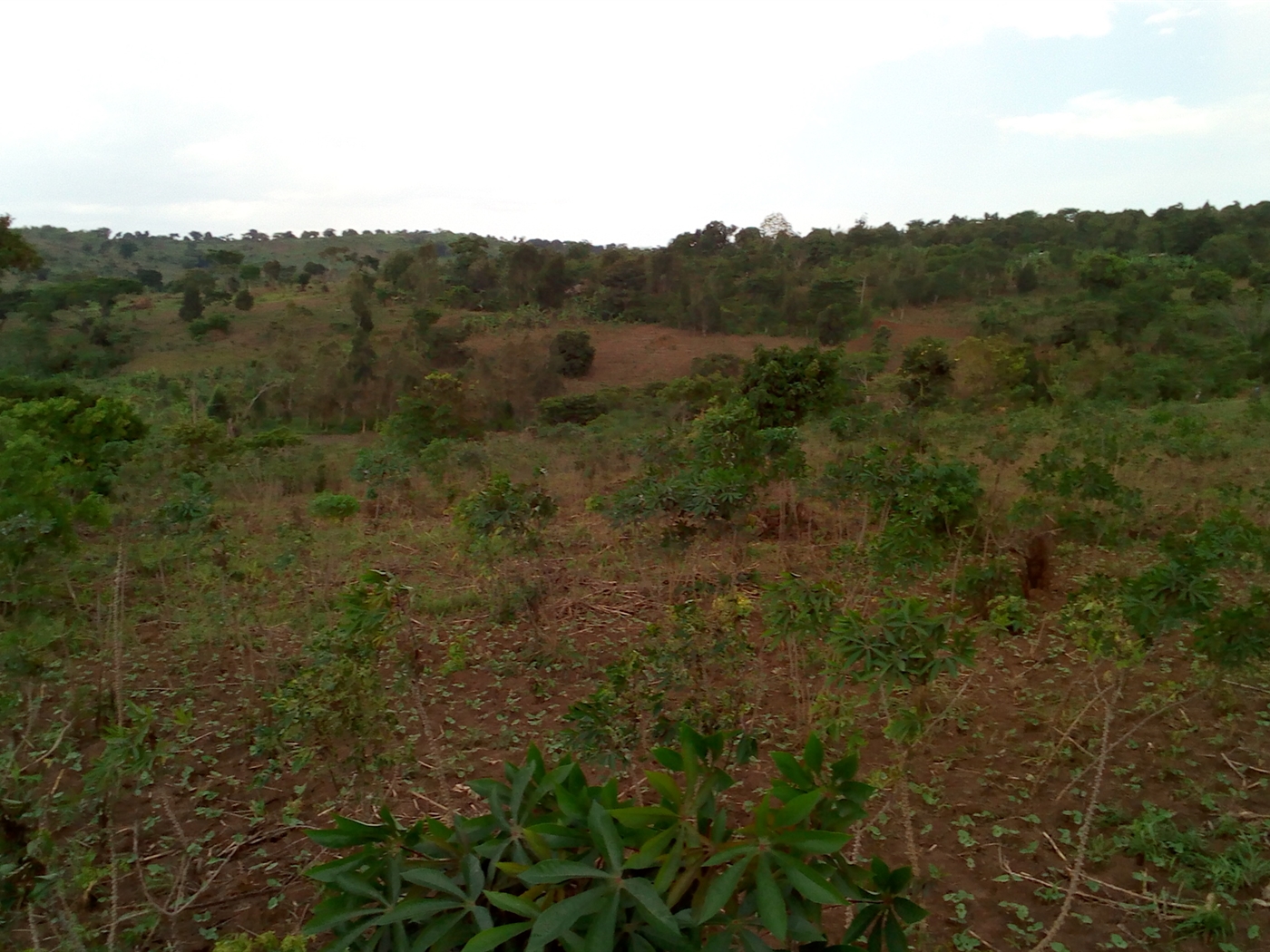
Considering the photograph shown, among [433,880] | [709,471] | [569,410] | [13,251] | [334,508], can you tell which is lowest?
[569,410]

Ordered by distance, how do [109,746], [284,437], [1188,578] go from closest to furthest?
[109,746], [1188,578], [284,437]

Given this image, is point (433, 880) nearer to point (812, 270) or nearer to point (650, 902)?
point (650, 902)

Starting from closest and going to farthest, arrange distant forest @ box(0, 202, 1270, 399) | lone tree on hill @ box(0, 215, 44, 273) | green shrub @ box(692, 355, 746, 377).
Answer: lone tree on hill @ box(0, 215, 44, 273) < distant forest @ box(0, 202, 1270, 399) < green shrub @ box(692, 355, 746, 377)

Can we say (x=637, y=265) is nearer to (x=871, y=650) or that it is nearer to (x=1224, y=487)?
(x=1224, y=487)

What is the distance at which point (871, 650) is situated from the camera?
246 centimetres

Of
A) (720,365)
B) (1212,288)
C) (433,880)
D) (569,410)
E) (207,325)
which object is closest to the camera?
(433,880)

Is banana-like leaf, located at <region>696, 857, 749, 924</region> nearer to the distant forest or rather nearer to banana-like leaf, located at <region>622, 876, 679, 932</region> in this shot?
banana-like leaf, located at <region>622, 876, 679, 932</region>

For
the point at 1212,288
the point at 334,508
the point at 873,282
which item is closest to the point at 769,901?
the point at 334,508

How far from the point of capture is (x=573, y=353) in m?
24.2

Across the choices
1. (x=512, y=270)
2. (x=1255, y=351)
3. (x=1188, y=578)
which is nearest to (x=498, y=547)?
(x=1188, y=578)

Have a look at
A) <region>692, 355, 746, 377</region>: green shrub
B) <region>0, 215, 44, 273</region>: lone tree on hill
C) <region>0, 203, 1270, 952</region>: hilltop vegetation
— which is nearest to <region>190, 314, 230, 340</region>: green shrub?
<region>0, 215, 44, 273</region>: lone tree on hill

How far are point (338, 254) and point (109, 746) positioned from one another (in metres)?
53.7

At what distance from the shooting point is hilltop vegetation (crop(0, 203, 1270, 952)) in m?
1.28

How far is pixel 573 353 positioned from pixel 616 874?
23495mm
